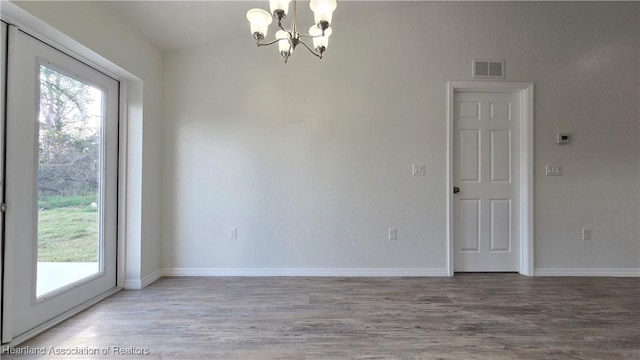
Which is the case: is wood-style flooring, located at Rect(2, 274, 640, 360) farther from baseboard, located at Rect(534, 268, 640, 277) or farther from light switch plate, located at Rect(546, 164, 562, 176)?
light switch plate, located at Rect(546, 164, 562, 176)

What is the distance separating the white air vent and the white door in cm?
20

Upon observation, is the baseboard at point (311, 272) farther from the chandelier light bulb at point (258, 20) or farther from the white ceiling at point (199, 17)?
the white ceiling at point (199, 17)

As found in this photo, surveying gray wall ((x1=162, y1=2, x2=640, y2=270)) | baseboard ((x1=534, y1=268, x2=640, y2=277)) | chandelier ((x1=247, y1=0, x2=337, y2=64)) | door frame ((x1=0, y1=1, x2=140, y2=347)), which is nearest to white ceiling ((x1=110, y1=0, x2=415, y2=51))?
gray wall ((x1=162, y1=2, x2=640, y2=270))

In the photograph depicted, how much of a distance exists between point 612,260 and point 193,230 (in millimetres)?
4623

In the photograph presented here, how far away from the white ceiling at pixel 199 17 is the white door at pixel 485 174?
4.80 feet

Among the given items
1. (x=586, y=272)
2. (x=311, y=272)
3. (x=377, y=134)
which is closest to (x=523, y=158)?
(x=586, y=272)

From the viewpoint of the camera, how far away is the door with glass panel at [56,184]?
174cm

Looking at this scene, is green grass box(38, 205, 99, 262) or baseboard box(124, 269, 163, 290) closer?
green grass box(38, 205, 99, 262)

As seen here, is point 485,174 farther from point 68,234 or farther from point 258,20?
point 68,234

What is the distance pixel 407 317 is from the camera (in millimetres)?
2088

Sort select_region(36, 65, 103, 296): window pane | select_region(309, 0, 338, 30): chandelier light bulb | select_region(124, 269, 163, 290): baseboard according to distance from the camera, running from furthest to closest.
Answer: select_region(124, 269, 163, 290): baseboard → select_region(36, 65, 103, 296): window pane → select_region(309, 0, 338, 30): chandelier light bulb

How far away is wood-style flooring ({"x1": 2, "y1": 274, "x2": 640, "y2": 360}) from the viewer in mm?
1690

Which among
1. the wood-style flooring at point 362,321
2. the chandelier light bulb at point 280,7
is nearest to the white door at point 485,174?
the wood-style flooring at point 362,321

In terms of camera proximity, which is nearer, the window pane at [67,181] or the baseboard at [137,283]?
the window pane at [67,181]
